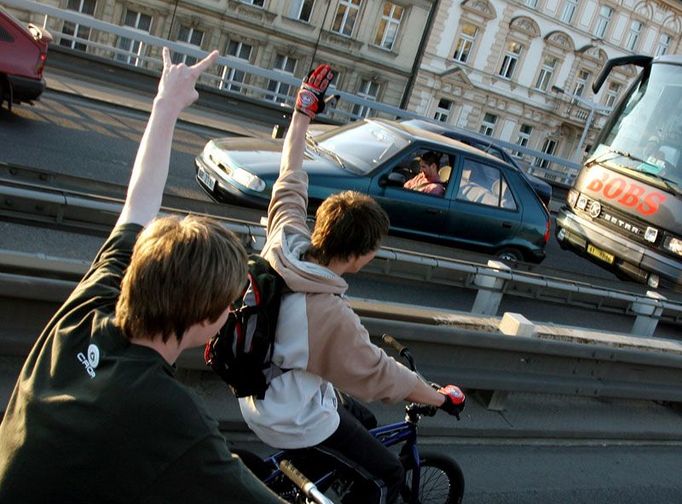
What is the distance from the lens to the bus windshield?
10.6 m

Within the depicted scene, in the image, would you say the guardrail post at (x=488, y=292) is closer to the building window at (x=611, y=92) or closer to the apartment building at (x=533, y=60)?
the apartment building at (x=533, y=60)

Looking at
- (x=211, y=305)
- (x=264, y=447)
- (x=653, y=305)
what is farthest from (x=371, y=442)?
(x=653, y=305)

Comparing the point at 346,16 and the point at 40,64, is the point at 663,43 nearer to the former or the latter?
the point at 346,16

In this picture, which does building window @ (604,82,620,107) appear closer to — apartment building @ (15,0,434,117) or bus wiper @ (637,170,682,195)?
apartment building @ (15,0,434,117)

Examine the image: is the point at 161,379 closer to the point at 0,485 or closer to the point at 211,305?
the point at 211,305

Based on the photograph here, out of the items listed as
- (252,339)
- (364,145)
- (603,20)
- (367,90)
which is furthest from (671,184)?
(603,20)

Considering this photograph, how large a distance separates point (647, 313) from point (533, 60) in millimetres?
42545

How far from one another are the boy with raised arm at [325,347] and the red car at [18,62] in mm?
9634

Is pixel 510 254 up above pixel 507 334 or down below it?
below

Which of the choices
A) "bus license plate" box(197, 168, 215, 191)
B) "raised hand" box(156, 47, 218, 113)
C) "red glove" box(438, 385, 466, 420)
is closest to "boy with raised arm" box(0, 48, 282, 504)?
"raised hand" box(156, 47, 218, 113)

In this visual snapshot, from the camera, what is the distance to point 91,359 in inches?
64.3

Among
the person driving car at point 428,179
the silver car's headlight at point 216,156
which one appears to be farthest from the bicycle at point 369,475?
the person driving car at point 428,179

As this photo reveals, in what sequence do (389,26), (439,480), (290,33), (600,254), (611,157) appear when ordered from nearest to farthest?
(439,480) < (600,254) < (611,157) < (290,33) < (389,26)

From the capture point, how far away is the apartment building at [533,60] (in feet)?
147
